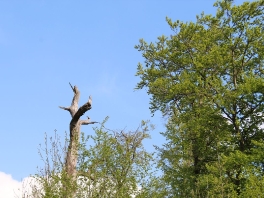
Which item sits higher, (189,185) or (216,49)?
(216,49)

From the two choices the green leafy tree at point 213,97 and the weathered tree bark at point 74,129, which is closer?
the weathered tree bark at point 74,129

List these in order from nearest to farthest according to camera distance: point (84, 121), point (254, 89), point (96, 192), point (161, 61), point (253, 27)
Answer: point (96, 192), point (84, 121), point (254, 89), point (253, 27), point (161, 61)

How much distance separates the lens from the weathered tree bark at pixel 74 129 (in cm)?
1557

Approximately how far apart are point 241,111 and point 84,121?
9523 mm

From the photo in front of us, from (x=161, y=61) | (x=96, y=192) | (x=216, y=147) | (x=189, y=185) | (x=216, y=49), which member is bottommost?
(x=96, y=192)

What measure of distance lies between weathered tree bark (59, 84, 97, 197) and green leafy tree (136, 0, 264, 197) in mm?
7181

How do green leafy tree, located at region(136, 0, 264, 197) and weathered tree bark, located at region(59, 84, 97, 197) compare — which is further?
green leafy tree, located at region(136, 0, 264, 197)

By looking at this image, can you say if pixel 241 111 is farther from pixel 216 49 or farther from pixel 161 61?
pixel 161 61

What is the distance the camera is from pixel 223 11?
23672 millimetres

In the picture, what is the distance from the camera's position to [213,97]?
883 inches

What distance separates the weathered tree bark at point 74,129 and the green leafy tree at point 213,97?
7181mm

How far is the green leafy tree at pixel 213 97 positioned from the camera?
2136 centimetres

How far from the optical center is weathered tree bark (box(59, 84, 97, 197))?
51.1 feet

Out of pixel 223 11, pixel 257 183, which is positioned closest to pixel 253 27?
pixel 223 11
